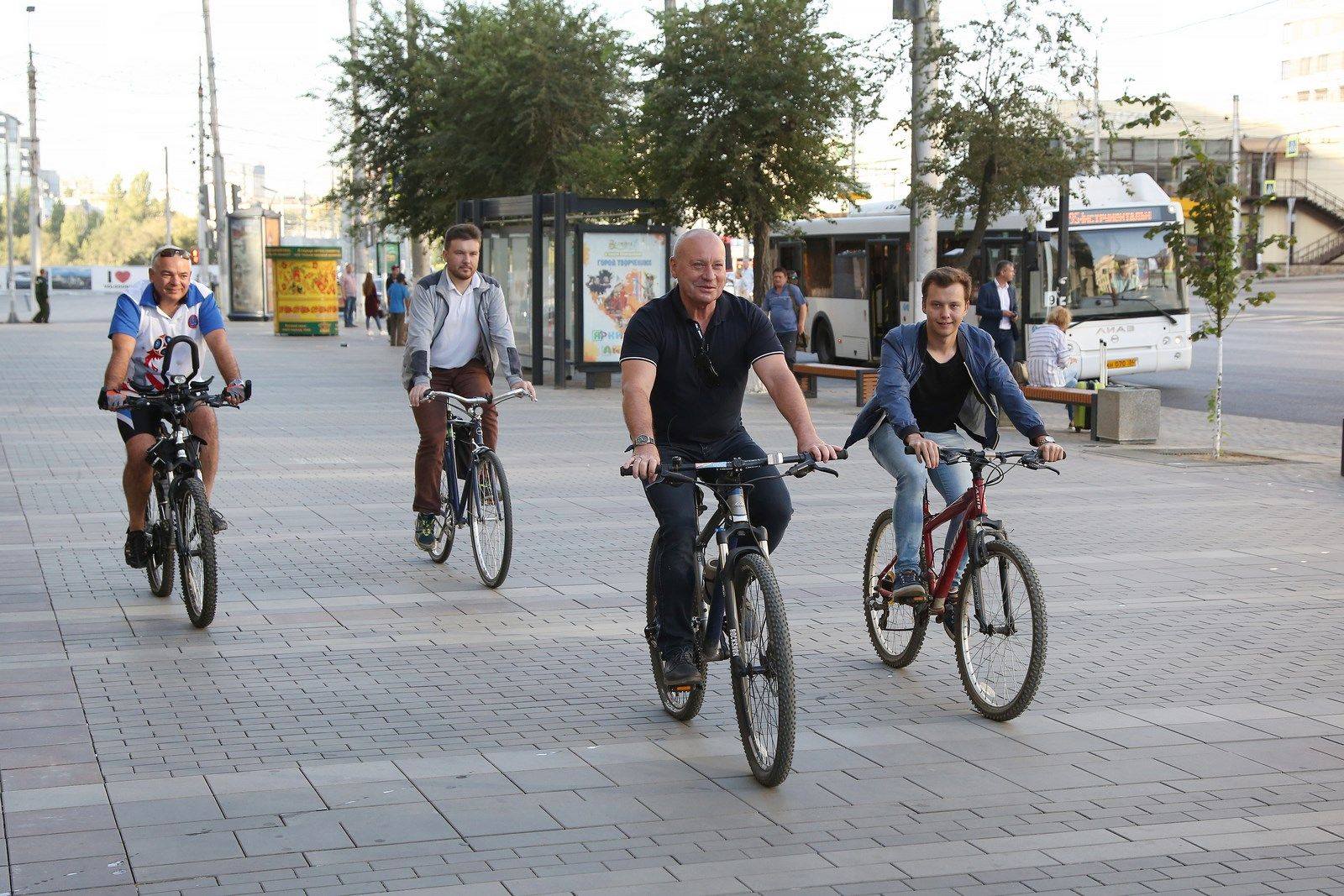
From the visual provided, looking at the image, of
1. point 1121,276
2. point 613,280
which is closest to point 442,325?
point 613,280

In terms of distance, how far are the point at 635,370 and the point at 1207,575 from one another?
4763mm

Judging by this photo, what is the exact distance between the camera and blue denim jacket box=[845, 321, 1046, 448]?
253 inches

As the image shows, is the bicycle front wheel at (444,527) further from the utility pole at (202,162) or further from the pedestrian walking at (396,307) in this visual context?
the utility pole at (202,162)

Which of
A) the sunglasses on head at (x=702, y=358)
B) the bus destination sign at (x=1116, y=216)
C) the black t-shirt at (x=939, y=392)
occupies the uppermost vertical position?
the bus destination sign at (x=1116, y=216)

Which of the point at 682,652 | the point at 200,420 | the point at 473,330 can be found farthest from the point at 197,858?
the point at 473,330

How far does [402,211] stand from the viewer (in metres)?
33.8

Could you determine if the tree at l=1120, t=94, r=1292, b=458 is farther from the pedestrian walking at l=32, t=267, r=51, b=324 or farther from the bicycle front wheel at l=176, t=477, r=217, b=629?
the pedestrian walking at l=32, t=267, r=51, b=324

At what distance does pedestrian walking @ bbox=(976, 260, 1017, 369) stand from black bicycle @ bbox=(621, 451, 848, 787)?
13981 millimetres

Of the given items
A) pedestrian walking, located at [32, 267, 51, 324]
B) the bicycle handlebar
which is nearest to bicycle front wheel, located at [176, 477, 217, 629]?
the bicycle handlebar

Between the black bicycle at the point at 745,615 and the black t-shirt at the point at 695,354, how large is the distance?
0.77ft

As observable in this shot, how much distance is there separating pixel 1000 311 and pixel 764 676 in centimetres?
1474

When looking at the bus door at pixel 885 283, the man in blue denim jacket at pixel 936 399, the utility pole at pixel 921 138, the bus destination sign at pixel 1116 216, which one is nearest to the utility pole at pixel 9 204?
the bus door at pixel 885 283

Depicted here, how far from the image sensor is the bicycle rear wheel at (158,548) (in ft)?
27.4

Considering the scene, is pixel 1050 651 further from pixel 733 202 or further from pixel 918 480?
pixel 733 202
